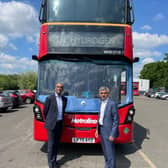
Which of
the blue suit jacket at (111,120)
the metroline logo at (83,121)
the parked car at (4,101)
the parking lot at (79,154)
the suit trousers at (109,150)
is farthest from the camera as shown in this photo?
the parked car at (4,101)

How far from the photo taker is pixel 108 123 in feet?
15.4

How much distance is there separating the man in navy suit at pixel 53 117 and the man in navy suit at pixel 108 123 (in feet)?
3.20

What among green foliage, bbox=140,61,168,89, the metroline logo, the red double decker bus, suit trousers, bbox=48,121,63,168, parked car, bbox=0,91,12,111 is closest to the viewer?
suit trousers, bbox=48,121,63,168

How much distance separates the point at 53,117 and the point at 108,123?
4.00 ft

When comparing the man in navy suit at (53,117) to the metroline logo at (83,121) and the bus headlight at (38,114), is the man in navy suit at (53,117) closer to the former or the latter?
the metroline logo at (83,121)

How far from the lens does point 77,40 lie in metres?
6.20

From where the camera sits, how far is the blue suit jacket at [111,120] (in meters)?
4.62

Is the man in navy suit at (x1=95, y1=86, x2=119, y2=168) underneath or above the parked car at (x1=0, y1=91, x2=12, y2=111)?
above

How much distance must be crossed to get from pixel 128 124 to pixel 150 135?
3857 mm

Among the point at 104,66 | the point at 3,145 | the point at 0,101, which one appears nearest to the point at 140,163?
the point at 104,66

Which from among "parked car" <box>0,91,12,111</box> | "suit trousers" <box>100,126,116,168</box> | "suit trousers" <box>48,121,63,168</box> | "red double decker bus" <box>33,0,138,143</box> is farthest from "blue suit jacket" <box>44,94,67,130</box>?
"parked car" <box>0,91,12,111</box>

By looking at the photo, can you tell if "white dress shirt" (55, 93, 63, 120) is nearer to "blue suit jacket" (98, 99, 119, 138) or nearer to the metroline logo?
the metroline logo

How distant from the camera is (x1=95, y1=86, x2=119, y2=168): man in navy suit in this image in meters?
4.62

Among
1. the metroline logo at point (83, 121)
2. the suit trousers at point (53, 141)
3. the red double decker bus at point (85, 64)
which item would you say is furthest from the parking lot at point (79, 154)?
the metroline logo at point (83, 121)
